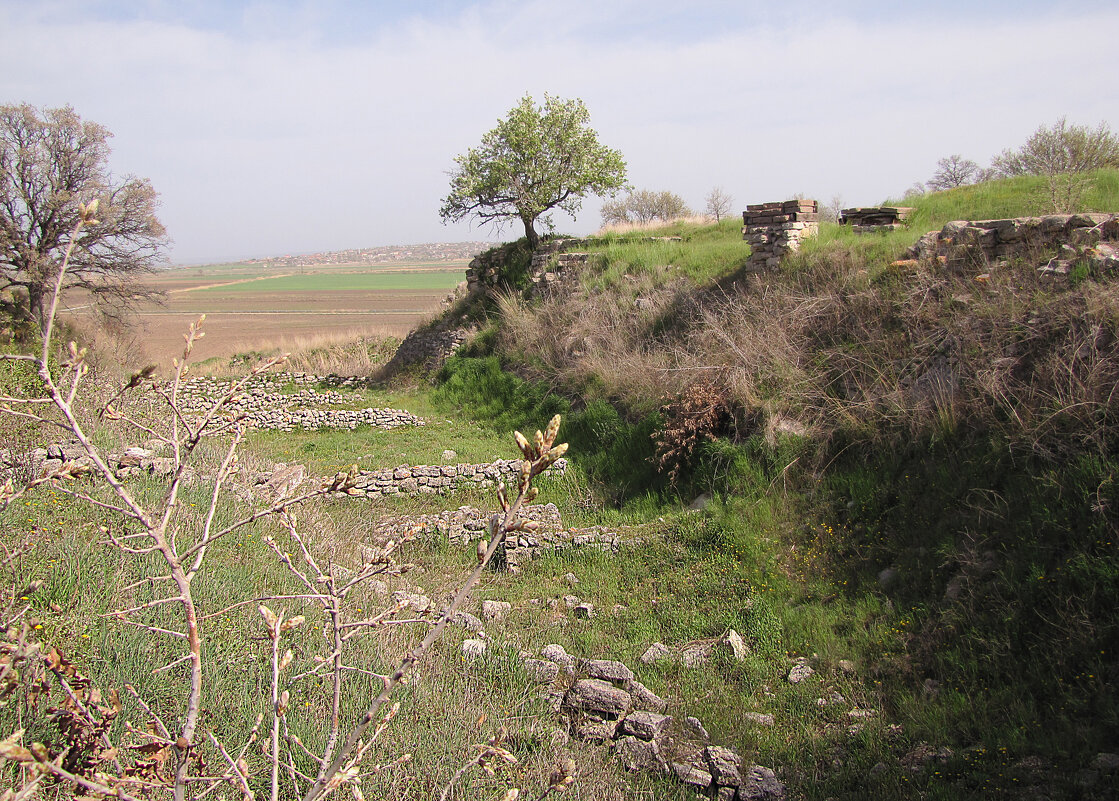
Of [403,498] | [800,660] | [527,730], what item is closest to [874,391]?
[800,660]

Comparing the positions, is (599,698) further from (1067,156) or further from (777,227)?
(1067,156)

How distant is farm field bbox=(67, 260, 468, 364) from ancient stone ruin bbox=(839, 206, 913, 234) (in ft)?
43.4

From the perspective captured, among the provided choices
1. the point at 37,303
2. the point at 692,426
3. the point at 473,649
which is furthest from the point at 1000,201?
the point at 37,303

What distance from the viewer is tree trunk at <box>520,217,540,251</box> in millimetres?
19922

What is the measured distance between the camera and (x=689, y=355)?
1052cm

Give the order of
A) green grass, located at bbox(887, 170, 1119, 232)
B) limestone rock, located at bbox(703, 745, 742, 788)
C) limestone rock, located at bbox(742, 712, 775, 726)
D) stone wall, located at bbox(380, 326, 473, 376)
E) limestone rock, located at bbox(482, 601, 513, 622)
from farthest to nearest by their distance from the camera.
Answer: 1. stone wall, located at bbox(380, 326, 473, 376)
2. green grass, located at bbox(887, 170, 1119, 232)
3. limestone rock, located at bbox(482, 601, 513, 622)
4. limestone rock, located at bbox(742, 712, 775, 726)
5. limestone rock, located at bbox(703, 745, 742, 788)

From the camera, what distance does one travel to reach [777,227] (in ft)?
39.0

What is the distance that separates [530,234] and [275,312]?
49.0 metres

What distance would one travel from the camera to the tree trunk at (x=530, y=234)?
65.4 feet

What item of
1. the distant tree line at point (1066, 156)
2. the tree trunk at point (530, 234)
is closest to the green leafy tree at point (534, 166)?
the tree trunk at point (530, 234)

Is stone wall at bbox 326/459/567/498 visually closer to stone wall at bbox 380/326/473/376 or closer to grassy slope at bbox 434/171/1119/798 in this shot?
grassy slope at bbox 434/171/1119/798

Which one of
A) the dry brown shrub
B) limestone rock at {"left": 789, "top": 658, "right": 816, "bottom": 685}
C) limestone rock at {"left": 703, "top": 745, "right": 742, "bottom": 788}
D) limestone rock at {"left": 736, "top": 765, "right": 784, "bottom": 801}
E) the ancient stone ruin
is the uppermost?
the ancient stone ruin

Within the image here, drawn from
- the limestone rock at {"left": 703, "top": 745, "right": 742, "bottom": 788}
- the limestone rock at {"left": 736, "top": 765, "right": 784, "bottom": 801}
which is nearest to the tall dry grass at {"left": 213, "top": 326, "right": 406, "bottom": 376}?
the limestone rock at {"left": 703, "top": 745, "right": 742, "bottom": 788}

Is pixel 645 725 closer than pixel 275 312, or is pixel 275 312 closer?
pixel 645 725
